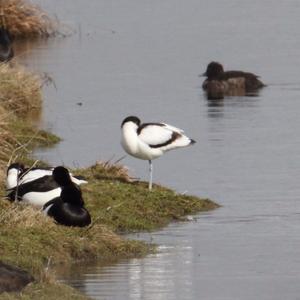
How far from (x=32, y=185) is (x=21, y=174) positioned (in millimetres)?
529

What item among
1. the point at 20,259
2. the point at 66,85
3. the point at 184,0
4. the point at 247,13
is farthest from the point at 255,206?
the point at 184,0

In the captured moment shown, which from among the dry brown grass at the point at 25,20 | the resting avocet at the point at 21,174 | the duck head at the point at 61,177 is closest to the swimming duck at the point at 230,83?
the dry brown grass at the point at 25,20

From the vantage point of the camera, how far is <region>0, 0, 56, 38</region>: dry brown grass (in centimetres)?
3675

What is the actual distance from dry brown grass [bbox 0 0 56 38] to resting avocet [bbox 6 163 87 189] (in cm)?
2215

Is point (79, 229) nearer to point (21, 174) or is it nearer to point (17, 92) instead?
point (21, 174)

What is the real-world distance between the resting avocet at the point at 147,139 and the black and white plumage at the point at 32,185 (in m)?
1.74

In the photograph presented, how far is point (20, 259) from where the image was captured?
12.0 metres

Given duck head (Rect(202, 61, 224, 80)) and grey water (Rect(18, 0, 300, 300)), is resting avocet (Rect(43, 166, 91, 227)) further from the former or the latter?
duck head (Rect(202, 61, 224, 80))

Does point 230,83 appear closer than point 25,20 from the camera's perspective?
Yes

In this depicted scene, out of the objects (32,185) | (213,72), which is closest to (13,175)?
(32,185)

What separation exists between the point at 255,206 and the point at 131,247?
3076 mm

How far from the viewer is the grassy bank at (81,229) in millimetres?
12062

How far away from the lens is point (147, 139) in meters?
16.5

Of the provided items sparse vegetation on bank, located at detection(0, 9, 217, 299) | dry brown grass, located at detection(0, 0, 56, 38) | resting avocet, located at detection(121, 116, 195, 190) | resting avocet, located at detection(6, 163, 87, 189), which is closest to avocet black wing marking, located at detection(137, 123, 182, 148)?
resting avocet, located at detection(121, 116, 195, 190)
